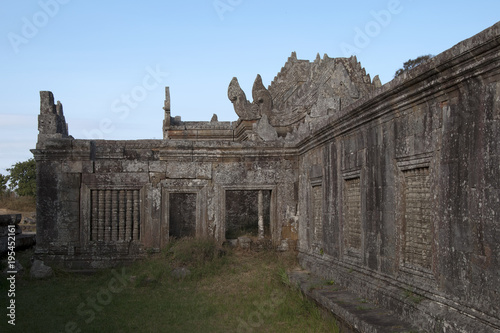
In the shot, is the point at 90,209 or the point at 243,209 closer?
the point at 90,209

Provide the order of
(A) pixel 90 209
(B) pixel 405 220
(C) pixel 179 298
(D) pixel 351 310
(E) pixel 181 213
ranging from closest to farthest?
(B) pixel 405 220
(D) pixel 351 310
(C) pixel 179 298
(A) pixel 90 209
(E) pixel 181 213

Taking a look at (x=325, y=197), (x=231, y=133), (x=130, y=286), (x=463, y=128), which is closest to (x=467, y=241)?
(x=463, y=128)

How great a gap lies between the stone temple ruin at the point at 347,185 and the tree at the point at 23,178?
51.2ft

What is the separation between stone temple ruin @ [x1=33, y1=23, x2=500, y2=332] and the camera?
13.5 feet

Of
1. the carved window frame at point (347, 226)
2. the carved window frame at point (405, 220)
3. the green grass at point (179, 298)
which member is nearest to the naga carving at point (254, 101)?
the green grass at point (179, 298)

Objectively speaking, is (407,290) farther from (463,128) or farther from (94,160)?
(94,160)

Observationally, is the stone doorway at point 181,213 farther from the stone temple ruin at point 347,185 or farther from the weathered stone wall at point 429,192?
the weathered stone wall at point 429,192

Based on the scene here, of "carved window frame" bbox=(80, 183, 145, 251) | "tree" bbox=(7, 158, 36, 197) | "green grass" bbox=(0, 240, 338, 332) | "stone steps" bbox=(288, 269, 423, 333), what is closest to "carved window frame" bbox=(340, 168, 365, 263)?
"stone steps" bbox=(288, 269, 423, 333)

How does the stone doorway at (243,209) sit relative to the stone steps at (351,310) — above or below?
above

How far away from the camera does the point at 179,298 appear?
8.19 metres
